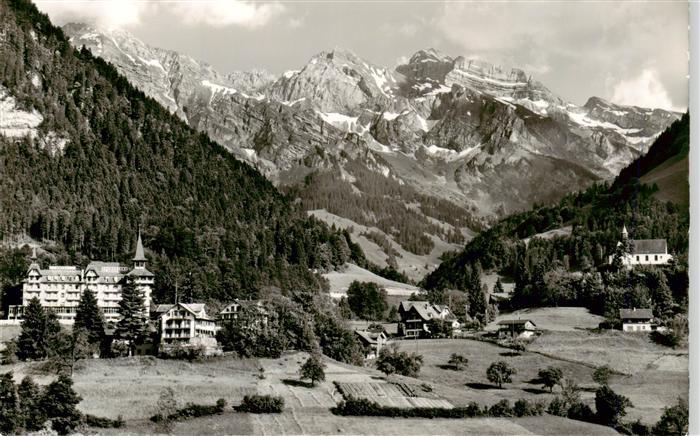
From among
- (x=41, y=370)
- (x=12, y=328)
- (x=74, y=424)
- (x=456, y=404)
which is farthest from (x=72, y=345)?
(x=456, y=404)

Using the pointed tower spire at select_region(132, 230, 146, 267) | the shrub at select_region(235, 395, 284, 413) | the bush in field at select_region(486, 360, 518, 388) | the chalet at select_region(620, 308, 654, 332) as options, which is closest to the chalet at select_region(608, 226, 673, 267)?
the chalet at select_region(620, 308, 654, 332)

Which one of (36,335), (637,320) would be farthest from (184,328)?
(637,320)

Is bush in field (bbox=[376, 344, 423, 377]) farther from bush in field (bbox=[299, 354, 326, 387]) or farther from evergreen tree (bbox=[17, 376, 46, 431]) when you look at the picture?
evergreen tree (bbox=[17, 376, 46, 431])

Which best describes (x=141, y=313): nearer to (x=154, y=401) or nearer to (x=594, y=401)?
(x=154, y=401)

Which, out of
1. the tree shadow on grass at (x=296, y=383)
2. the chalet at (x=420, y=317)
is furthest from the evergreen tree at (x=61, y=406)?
the chalet at (x=420, y=317)

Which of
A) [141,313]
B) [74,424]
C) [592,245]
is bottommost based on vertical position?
[74,424]

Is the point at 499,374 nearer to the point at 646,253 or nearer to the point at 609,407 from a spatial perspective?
the point at 609,407
